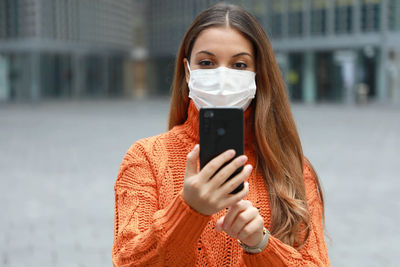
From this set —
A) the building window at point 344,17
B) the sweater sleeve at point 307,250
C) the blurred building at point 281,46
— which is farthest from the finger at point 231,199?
the building window at point 344,17

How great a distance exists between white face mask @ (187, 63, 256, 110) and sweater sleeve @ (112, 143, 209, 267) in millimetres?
298

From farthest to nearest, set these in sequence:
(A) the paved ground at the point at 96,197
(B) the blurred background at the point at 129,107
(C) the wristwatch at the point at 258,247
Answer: (B) the blurred background at the point at 129,107 < (A) the paved ground at the point at 96,197 < (C) the wristwatch at the point at 258,247

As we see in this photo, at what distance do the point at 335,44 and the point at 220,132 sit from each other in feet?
128

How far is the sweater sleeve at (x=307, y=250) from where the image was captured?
160 centimetres

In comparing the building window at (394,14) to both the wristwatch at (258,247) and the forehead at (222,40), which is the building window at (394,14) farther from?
the wristwatch at (258,247)

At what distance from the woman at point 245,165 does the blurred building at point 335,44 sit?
33327 mm

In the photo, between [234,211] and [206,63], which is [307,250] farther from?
[206,63]

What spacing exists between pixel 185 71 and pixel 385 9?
1497 inches

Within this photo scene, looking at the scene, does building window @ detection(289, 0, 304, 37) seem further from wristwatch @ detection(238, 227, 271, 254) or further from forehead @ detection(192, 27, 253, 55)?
wristwatch @ detection(238, 227, 271, 254)

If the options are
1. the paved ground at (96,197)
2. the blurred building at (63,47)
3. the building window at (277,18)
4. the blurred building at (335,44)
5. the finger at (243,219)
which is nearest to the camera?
the finger at (243,219)

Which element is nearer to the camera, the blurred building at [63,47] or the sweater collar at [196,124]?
the sweater collar at [196,124]

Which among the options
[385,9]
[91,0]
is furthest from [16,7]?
[385,9]

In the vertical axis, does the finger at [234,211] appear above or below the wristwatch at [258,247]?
above

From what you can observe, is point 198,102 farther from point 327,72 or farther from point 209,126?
point 327,72
